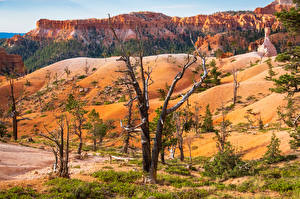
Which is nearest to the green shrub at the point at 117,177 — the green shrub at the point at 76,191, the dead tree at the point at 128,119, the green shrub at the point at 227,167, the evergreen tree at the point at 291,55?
the green shrub at the point at 76,191

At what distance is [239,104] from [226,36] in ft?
488

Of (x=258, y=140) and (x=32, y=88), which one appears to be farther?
(x=32, y=88)

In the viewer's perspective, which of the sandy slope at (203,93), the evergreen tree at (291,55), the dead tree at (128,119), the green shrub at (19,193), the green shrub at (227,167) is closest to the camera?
the green shrub at (19,193)

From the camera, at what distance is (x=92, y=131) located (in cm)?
3288

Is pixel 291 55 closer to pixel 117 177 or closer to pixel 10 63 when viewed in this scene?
pixel 117 177

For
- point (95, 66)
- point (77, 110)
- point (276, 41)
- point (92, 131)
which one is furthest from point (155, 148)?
point (276, 41)

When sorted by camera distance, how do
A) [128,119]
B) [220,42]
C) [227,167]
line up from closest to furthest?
[227,167]
[128,119]
[220,42]

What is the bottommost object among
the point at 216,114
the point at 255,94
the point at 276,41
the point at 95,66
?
the point at 216,114

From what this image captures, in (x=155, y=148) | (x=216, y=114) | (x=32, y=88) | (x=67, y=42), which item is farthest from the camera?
(x=67, y=42)

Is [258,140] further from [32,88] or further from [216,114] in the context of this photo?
[32,88]

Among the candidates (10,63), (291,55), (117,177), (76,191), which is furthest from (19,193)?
(10,63)

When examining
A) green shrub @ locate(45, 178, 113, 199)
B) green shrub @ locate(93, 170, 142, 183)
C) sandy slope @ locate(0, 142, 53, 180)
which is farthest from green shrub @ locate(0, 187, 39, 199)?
sandy slope @ locate(0, 142, 53, 180)

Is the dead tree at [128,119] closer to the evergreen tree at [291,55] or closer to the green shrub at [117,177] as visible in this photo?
the green shrub at [117,177]

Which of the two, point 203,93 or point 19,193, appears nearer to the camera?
point 19,193
